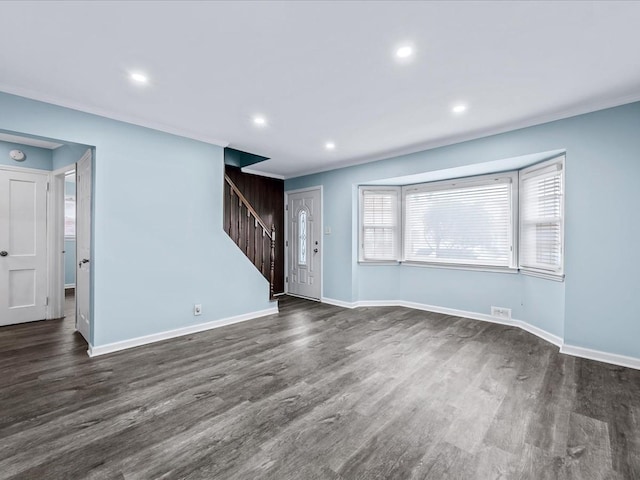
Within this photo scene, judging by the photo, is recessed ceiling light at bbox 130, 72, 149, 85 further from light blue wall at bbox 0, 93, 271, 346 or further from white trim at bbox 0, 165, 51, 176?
white trim at bbox 0, 165, 51, 176

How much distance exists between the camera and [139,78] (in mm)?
2551

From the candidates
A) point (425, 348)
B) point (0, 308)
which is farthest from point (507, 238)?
point (0, 308)

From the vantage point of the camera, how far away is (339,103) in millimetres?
3029

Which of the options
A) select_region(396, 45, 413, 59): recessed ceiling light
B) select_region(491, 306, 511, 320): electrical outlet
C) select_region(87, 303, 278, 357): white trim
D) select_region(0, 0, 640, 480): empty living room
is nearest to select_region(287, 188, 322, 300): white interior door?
select_region(0, 0, 640, 480): empty living room

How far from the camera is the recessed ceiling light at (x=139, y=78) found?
2486mm

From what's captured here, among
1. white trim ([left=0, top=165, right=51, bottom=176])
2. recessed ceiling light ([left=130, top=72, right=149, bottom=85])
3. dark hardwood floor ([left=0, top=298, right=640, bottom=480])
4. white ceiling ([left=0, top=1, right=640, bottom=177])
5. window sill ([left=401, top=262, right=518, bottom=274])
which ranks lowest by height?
dark hardwood floor ([left=0, top=298, right=640, bottom=480])

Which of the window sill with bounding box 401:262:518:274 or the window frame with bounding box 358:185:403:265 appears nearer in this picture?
the window sill with bounding box 401:262:518:274

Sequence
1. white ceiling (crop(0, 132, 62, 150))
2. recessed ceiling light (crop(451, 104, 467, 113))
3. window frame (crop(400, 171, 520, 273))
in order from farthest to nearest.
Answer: window frame (crop(400, 171, 520, 273)) < white ceiling (crop(0, 132, 62, 150)) < recessed ceiling light (crop(451, 104, 467, 113))

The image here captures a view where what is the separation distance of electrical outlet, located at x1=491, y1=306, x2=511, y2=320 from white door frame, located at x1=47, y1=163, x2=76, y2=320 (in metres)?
6.40

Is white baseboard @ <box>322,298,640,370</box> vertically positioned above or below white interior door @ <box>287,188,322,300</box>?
below

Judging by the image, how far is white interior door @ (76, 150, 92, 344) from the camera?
11.2 feet

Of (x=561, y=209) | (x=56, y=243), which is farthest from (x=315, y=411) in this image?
(x=56, y=243)

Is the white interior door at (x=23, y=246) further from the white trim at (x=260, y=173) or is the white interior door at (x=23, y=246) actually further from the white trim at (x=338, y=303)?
the white trim at (x=338, y=303)

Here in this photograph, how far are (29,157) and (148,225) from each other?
2.45 metres
